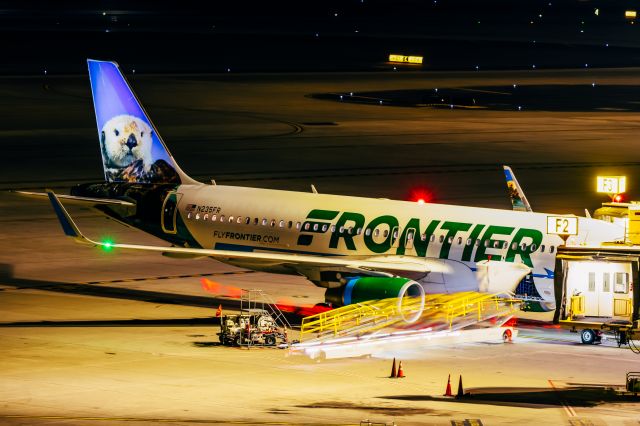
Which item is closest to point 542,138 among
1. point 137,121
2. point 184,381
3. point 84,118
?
point 84,118

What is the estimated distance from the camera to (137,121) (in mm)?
56719

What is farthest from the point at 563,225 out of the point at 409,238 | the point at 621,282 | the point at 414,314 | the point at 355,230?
the point at 355,230

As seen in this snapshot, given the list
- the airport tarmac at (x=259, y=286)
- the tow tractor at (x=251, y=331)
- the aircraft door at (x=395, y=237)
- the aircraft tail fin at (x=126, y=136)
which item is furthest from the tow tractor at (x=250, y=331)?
the aircraft tail fin at (x=126, y=136)

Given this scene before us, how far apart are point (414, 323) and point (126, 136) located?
18.0 m

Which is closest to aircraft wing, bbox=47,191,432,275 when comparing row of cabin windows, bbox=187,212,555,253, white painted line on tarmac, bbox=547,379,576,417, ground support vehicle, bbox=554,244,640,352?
row of cabin windows, bbox=187,212,555,253

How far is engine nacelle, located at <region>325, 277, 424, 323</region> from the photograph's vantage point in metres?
43.9

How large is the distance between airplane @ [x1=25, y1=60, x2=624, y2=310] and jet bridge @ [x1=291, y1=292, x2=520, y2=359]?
1.98 ft

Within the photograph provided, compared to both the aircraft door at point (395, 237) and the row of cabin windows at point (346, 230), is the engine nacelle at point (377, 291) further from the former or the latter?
the aircraft door at point (395, 237)

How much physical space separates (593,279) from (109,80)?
79.9 feet

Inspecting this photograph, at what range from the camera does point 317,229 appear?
5000 cm

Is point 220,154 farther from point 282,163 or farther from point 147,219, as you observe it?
point 147,219

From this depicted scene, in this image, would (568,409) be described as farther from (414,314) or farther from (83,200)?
(83,200)

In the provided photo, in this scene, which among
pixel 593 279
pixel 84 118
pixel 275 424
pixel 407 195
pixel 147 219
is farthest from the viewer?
pixel 84 118

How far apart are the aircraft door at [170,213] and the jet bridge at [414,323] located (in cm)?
1096
